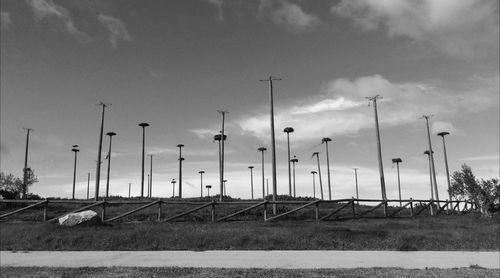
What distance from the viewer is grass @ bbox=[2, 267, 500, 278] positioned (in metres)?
10.3

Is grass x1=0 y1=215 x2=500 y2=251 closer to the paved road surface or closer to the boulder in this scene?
the boulder

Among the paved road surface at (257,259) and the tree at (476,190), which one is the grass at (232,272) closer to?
the paved road surface at (257,259)

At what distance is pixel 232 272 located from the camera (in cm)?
1061

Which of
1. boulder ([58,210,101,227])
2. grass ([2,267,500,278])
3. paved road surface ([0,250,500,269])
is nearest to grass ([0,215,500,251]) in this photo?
boulder ([58,210,101,227])

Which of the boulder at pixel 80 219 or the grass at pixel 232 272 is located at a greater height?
the boulder at pixel 80 219

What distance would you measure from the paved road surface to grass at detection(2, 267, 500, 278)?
1.07 m

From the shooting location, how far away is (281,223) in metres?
22.5

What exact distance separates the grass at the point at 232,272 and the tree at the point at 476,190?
77.8ft

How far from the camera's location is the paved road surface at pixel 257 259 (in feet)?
41.0

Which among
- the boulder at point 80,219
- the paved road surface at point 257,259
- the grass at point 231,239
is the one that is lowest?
the paved road surface at point 257,259

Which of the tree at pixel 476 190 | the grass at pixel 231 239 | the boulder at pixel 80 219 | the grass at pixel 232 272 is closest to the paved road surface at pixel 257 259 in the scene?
A: the grass at pixel 232 272

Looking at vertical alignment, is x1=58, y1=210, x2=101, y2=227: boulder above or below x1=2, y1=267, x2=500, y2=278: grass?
above

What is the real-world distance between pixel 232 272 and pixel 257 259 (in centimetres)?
301

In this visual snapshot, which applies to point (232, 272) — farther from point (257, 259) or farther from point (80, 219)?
point (80, 219)
